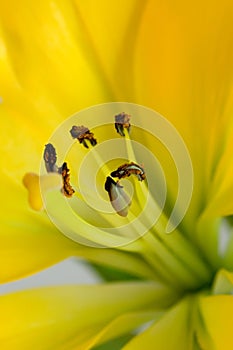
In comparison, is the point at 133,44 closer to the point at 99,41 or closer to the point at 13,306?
the point at 99,41

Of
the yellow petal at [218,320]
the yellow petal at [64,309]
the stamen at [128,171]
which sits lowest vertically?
the yellow petal at [218,320]

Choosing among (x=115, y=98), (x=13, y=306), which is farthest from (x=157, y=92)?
(x=13, y=306)

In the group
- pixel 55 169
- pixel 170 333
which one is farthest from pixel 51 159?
pixel 170 333

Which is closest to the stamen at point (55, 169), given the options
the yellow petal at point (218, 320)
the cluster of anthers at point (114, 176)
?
the cluster of anthers at point (114, 176)

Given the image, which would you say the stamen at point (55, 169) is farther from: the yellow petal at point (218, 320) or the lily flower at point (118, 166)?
the yellow petal at point (218, 320)

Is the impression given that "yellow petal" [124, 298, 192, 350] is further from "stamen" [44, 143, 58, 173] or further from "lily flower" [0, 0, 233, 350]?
"stamen" [44, 143, 58, 173]

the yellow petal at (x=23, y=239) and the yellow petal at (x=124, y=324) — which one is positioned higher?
the yellow petal at (x=23, y=239)

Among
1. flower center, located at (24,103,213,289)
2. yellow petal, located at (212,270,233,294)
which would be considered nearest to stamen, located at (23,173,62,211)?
flower center, located at (24,103,213,289)
